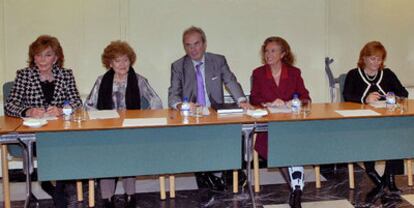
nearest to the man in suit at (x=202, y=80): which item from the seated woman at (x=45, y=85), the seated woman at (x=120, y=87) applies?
the seated woman at (x=120, y=87)

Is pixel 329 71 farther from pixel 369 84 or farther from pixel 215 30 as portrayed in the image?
pixel 215 30

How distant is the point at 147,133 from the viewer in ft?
9.49

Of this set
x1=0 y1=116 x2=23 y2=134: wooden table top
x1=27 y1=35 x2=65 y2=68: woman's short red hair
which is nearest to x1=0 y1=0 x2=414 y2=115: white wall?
x1=27 y1=35 x2=65 y2=68: woman's short red hair

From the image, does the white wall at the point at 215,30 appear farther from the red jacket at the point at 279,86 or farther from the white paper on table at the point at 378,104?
the white paper on table at the point at 378,104

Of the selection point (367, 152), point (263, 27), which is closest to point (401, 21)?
point (263, 27)

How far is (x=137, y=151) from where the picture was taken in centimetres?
289

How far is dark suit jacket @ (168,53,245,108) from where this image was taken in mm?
3818

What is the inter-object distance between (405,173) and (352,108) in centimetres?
106

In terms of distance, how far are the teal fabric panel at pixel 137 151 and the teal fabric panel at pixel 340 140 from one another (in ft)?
0.87

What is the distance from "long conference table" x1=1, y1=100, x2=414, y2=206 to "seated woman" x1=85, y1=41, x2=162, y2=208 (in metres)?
0.37

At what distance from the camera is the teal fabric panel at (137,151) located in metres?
2.80

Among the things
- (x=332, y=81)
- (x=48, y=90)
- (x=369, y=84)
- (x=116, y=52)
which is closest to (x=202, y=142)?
(x=116, y=52)

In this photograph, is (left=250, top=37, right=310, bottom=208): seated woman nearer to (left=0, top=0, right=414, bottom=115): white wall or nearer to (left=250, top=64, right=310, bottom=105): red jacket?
(left=250, top=64, right=310, bottom=105): red jacket

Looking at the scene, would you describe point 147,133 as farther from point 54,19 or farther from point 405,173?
point 405,173
